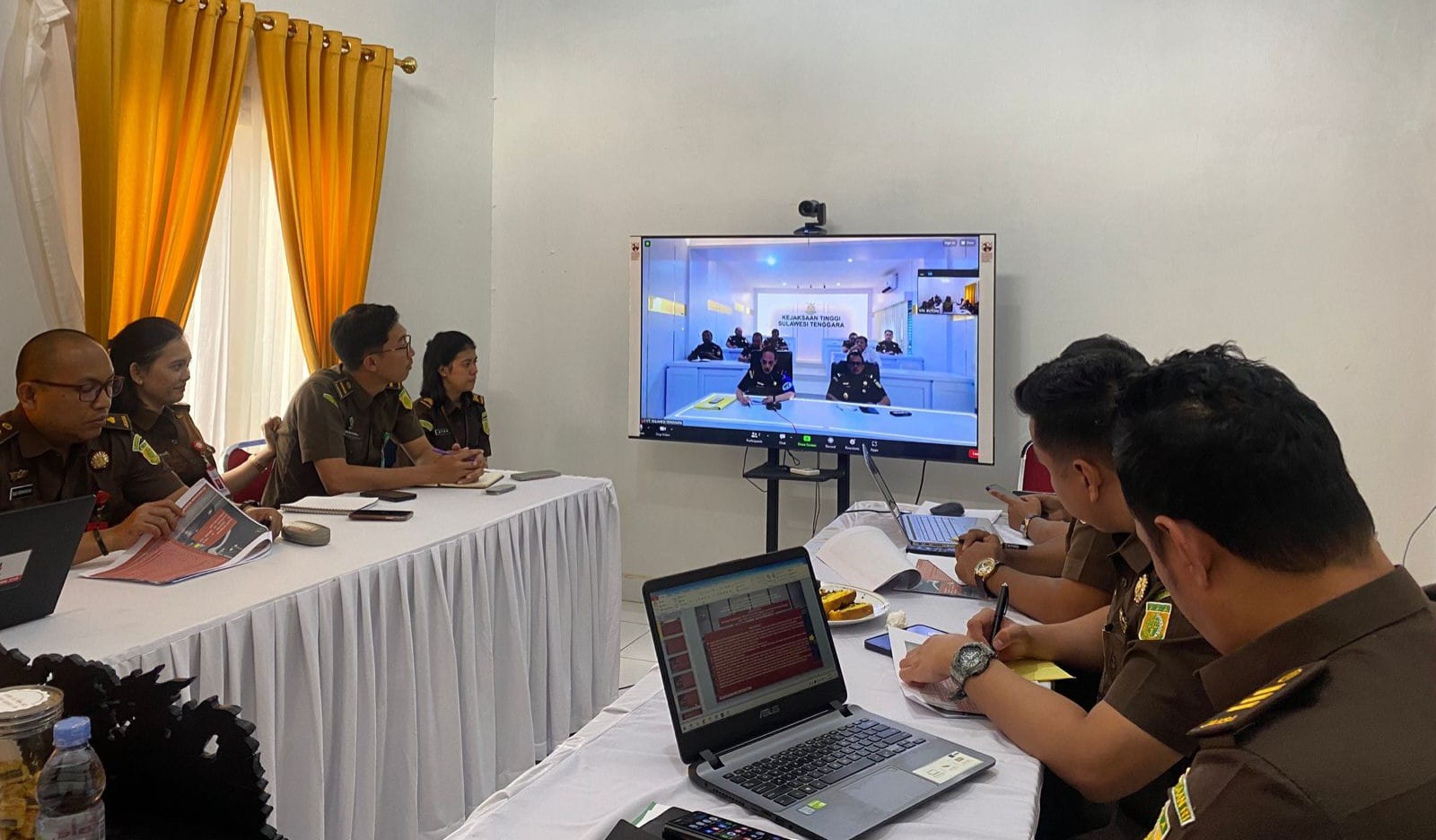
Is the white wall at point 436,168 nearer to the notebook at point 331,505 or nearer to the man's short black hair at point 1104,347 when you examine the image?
the notebook at point 331,505

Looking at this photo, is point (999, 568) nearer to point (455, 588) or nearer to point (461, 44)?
point (455, 588)

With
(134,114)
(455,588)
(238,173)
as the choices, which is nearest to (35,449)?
(455,588)

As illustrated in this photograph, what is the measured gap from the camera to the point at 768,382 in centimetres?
409

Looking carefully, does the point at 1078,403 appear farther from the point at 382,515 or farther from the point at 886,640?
the point at 382,515

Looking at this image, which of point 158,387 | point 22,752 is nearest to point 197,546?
point 158,387

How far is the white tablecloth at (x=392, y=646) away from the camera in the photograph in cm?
177

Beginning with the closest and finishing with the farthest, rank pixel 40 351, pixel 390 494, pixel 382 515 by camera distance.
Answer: pixel 40 351, pixel 382 515, pixel 390 494

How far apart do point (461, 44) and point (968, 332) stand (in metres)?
2.85

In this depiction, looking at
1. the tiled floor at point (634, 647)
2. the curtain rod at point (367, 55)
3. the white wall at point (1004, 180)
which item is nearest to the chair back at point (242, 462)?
the tiled floor at point (634, 647)

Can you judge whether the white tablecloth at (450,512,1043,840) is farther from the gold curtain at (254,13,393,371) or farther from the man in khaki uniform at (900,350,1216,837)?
the gold curtain at (254,13,393,371)

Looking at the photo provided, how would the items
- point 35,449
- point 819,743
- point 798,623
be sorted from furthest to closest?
point 35,449, point 798,623, point 819,743

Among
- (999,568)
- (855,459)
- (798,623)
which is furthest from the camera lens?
(855,459)

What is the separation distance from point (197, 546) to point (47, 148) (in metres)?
1.62

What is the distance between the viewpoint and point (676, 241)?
4.23 m
